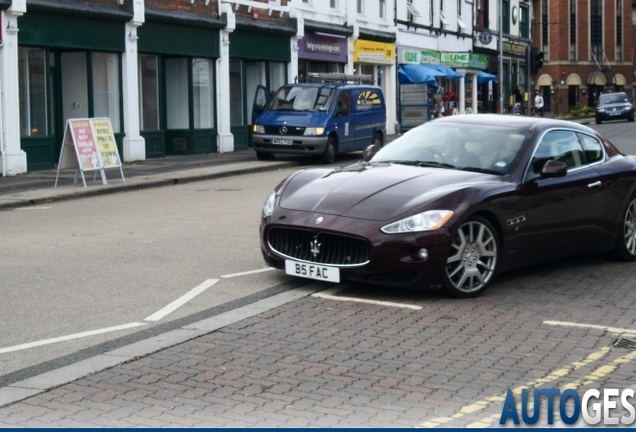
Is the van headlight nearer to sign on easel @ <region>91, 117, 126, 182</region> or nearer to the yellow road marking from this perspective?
sign on easel @ <region>91, 117, 126, 182</region>

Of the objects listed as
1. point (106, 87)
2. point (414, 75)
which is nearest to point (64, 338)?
point (106, 87)

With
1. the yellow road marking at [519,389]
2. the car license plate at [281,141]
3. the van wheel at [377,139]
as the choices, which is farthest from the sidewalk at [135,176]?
the yellow road marking at [519,389]

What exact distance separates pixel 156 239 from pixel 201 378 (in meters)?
6.23

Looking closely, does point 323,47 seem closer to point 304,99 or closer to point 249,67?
point 249,67

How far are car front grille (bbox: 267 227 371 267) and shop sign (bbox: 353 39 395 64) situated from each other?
1292 inches

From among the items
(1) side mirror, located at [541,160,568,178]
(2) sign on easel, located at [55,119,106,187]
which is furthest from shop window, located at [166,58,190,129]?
(1) side mirror, located at [541,160,568,178]

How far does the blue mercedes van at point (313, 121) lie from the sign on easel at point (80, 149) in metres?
7.15

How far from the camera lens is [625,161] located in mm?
11430

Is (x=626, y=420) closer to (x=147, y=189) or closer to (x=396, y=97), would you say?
(x=147, y=189)

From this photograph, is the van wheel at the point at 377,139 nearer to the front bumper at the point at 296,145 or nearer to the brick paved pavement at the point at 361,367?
the front bumper at the point at 296,145

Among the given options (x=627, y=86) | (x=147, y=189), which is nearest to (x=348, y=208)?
(x=147, y=189)

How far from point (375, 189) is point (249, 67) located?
85.3ft

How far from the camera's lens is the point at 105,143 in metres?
21.7

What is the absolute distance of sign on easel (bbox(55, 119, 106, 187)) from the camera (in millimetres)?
20734
